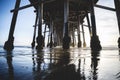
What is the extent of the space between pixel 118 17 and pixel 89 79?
26.0ft

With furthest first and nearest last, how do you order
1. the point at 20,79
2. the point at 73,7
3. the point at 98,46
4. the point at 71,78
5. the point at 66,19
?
the point at 73,7 < the point at 66,19 < the point at 98,46 < the point at 71,78 < the point at 20,79

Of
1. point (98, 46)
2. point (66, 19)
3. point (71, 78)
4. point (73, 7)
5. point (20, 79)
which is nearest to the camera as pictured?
point (20, 79)

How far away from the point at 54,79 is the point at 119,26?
806 cm

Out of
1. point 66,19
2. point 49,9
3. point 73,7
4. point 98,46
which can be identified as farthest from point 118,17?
point 49,9

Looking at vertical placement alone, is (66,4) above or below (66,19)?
above

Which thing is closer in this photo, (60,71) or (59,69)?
(60,71)

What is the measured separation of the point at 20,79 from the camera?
3.40 ft

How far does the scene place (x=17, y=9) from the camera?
804 cm

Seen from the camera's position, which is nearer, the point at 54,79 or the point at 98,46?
the point at 54,79

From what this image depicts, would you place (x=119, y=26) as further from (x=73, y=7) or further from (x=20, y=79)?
(x=20, y=79)

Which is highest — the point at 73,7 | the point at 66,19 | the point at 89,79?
the point at 73,7

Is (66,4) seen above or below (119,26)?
above

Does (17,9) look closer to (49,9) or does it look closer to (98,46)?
(98,46)

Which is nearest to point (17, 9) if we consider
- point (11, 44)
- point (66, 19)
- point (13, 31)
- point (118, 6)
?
point (13, 31)
